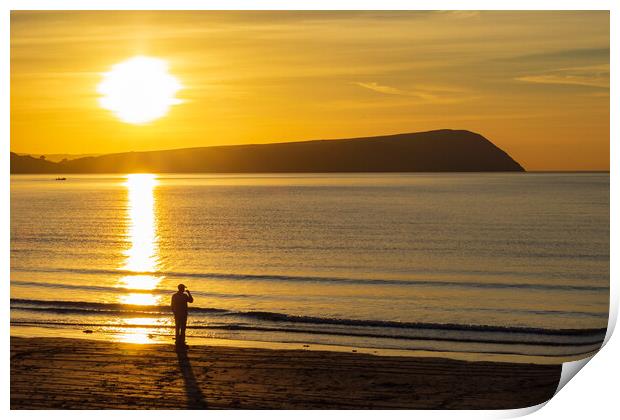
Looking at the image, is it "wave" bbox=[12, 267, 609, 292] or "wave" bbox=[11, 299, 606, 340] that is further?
"wave" bbox=[12, 267, 609, 292]

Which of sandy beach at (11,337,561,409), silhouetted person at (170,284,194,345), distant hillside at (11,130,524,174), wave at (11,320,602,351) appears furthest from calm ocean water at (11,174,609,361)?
distant hillside at (11,130,524,174)

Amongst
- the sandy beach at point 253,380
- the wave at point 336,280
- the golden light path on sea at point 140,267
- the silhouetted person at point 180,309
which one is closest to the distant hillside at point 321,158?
the golden light path on sea at point 140,267

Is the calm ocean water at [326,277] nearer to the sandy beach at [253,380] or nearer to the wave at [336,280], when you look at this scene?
the wave at [336,280]

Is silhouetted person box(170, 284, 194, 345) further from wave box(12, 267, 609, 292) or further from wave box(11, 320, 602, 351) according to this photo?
wave box(12, 267, 609, 292)

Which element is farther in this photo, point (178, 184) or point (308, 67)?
point (178, 184)

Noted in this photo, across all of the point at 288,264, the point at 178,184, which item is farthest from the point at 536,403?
the point at 178,184

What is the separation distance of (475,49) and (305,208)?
26627 mm

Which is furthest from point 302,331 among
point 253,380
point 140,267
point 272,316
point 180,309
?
point 140,267

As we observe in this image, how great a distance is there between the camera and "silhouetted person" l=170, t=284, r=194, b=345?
8875 mm

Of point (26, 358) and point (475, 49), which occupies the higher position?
point (475, 49)

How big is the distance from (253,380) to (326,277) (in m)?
8.01

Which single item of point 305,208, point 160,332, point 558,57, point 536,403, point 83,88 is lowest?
point 536,403
